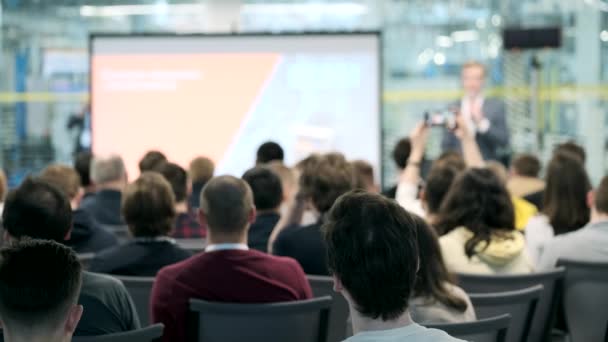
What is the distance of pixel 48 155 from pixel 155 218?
886cm

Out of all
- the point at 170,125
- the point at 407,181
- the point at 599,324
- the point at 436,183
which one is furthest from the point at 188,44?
the point at 599,324

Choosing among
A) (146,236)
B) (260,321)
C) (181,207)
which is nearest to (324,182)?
(146,236)

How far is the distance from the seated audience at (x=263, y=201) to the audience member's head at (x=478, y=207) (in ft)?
3.20

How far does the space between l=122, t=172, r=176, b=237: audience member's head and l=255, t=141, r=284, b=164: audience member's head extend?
2.67 m

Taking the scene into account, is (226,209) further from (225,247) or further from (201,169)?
(201,169)

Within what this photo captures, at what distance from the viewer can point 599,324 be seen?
4199 millimetres

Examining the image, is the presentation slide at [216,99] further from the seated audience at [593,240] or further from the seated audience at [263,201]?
the seated audience at [593,240]

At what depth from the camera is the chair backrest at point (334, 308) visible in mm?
3846

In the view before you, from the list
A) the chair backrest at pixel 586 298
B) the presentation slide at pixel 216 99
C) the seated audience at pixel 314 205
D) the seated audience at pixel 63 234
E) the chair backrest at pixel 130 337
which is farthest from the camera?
the presentation slide at pixel 216 99

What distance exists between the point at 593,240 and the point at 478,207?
2.02 ft

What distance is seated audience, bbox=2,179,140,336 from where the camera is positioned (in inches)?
125

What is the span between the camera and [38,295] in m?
2.10

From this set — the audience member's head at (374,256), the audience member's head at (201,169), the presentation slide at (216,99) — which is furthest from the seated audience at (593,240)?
the presentation slide at (216,99)

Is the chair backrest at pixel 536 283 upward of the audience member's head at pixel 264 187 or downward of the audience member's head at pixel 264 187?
downward
